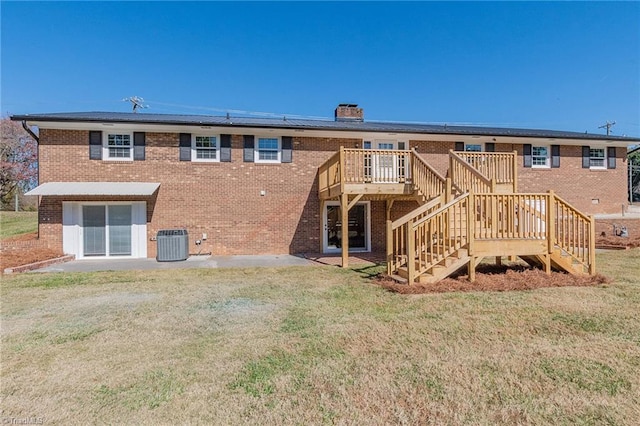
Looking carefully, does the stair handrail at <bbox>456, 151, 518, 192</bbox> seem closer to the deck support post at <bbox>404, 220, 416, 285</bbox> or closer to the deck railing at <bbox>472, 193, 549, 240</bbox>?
the deck railing at <bbox>472, 193, 549, 240</bbox>

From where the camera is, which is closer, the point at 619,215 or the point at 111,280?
the point at 111,280

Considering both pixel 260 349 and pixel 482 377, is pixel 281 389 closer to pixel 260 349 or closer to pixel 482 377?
pixel 260 349

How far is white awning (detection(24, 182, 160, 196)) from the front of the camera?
10634 mm

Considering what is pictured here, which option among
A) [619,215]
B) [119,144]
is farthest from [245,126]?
[619,215]

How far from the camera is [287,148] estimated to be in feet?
42.0

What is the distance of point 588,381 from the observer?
317cm

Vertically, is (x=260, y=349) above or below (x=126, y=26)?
below

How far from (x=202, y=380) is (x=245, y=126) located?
10176 mm

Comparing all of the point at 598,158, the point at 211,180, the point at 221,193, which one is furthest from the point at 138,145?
the point at 598,158

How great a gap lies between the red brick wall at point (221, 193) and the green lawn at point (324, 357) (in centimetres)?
584

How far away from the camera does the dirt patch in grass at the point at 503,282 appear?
6668 millimetres

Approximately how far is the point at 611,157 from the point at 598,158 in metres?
0.66

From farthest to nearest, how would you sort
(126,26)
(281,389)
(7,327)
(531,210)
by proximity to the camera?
(126,26) → (531,210) → (7,327) → (281,389)

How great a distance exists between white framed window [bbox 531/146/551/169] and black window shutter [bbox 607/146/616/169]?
10.7 ft
